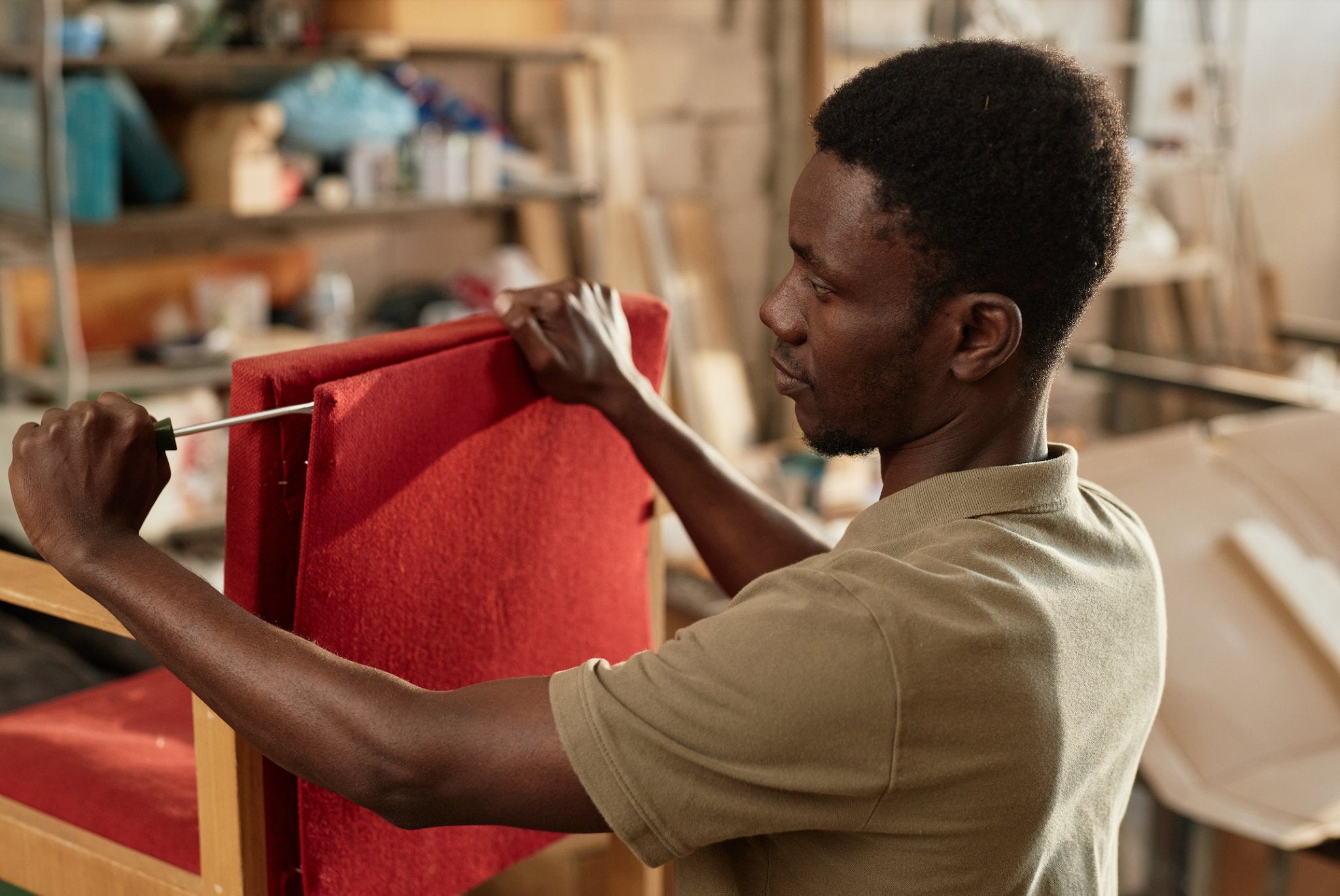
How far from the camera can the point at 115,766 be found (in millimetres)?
1383

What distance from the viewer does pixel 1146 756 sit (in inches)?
79.7

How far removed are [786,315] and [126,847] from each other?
814 mm

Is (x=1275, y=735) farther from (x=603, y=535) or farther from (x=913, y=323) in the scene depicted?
(x=913, y=323)

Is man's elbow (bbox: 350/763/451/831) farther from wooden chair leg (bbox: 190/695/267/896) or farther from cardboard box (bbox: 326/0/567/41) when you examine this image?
cardboard box (bbox: 326/0/567/41)

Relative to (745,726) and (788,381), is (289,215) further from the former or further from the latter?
(745,726)

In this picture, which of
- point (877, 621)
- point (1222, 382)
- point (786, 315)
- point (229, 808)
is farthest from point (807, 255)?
point (1222, 382)

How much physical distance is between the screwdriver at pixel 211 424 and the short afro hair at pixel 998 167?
47cm

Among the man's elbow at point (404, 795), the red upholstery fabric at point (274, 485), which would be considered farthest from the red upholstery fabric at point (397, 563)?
the man's elbow at point (404, 795)

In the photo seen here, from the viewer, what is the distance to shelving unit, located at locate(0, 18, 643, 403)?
2.67 metres

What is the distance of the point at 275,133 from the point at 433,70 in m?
0.75

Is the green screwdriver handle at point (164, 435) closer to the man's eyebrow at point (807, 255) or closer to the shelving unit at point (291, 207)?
the man's eyebrow at point (807, 255)

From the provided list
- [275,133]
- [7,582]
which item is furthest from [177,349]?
[7,582]

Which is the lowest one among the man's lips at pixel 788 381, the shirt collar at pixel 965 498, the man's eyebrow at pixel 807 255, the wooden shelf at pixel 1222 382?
the wooden shelf at pixel 1222 382

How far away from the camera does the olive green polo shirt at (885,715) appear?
87 cm
